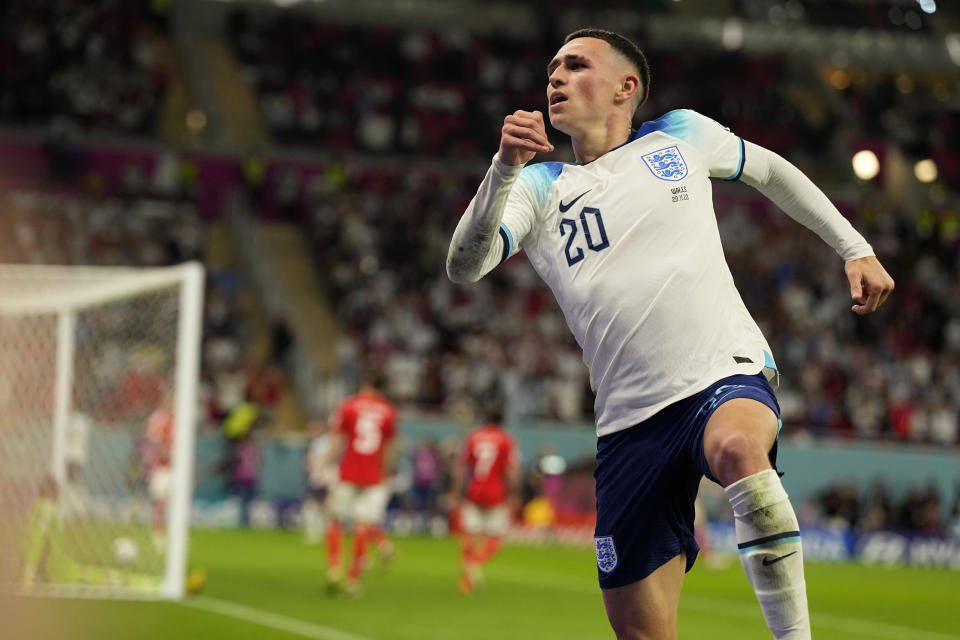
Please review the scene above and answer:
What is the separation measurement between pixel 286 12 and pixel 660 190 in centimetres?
2991

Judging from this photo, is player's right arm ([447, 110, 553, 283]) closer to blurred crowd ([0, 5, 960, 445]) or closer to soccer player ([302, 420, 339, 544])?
soccer player ([302, 420, 339, 544])

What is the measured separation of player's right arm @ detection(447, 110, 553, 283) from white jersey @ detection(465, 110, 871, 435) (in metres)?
0.08

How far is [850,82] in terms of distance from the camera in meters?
38.5

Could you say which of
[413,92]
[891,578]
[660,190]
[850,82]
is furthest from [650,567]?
[850,82]

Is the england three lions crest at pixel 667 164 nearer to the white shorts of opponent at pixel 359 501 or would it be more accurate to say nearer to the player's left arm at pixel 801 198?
the player's left arm at pixel 801 198

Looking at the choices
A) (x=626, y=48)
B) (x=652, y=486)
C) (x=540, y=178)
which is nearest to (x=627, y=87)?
(x=626, y=48)

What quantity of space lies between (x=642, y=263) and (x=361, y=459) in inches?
406

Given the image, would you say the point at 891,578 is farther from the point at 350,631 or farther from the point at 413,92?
the point at 413,92

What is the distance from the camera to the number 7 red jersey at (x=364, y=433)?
14.3 metres

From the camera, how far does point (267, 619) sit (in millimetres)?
11117

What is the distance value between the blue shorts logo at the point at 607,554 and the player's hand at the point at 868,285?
40.5 inches

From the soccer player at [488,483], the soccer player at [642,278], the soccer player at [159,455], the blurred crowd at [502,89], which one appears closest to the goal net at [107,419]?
the soccer player at [159,455]

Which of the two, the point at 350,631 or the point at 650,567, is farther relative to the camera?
the point at 350,631

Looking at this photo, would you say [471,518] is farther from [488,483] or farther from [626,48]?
[626,48]
